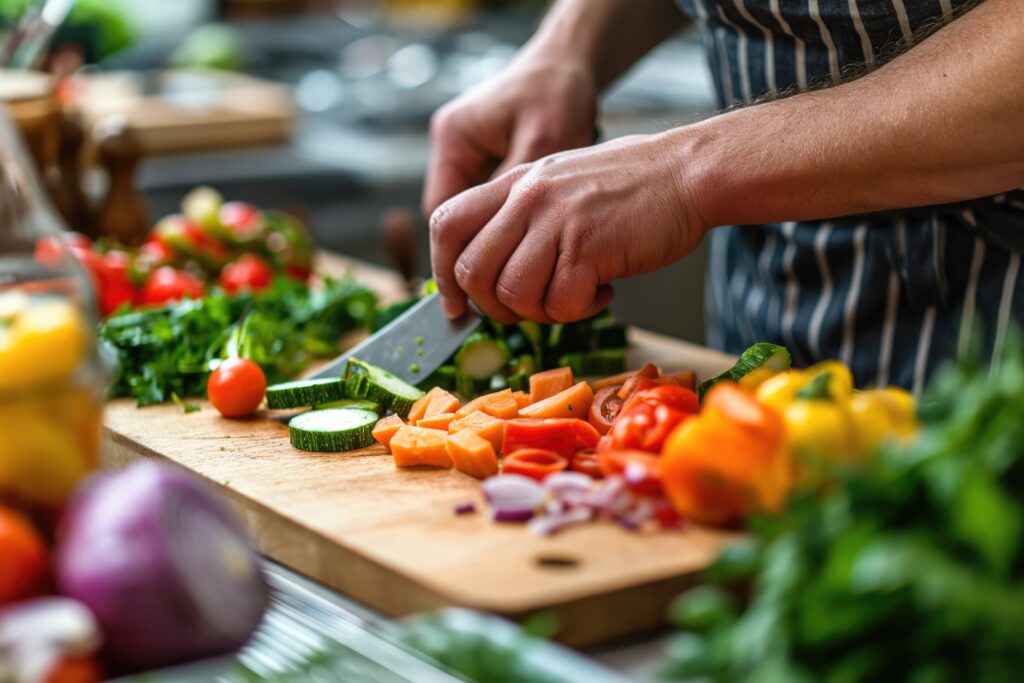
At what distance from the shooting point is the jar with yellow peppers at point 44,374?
42.1 inches

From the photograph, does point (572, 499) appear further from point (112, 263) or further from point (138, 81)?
point (138, 81)

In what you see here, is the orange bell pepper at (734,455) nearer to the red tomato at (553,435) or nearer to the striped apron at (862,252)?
the red tomato at (553,435)

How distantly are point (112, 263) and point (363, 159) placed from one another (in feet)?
6.22

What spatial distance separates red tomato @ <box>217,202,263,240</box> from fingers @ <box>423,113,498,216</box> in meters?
0.66

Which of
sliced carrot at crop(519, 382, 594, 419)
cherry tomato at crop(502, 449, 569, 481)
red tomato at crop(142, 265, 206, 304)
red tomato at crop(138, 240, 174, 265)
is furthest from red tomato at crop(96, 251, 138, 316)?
cherry tomato at crop(502, 449, 569, 481)

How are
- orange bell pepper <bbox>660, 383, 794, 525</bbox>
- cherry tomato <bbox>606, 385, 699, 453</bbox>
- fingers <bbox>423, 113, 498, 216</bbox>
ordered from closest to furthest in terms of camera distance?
orange bell pepper <bbox>660, 383, 794, 525</bbox>
cherry tomato <bbox>606, 385, 699, 453</bbox>
fingers <bbox>423, 113, 498, 216</bbox>

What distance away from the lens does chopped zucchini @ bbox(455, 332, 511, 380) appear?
206cm

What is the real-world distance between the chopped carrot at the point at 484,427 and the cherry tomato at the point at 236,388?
41cm

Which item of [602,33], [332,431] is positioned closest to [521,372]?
[332,431]

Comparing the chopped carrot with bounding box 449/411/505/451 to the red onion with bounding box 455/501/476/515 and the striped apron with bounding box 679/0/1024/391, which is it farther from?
the striped apron with bounding box 679/0/1024/391

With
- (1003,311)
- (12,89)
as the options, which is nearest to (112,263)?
(12,89)

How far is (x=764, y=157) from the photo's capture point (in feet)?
5.61

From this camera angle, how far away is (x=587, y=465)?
1551 mm

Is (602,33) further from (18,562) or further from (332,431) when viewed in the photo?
(18,562)
